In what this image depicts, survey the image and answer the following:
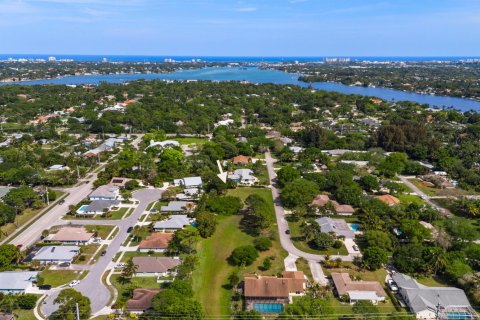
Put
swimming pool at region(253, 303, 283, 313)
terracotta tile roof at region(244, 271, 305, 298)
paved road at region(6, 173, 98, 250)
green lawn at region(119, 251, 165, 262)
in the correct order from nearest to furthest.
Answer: swimming pool at region(253, 303, 283, 313), terracotta tile roof at region(244, 271, 305, 298), green lawn at region(119, 251, 165, 262), paved road at region(6, 173, 98, 250)

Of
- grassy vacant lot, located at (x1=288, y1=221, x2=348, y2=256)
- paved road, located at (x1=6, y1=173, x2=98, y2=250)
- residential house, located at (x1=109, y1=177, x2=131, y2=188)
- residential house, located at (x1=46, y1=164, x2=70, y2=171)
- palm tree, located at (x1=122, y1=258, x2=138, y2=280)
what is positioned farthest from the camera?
residential house, located at (x1=46, y1=164, x2=70, y2=171)

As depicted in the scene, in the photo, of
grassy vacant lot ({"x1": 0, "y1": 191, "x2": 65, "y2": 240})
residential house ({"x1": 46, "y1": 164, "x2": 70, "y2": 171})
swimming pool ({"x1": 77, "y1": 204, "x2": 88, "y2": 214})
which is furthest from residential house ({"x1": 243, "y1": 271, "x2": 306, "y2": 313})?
residential house ({"x1": 46, "y1": 164, "x2": 70, "y2": 171})

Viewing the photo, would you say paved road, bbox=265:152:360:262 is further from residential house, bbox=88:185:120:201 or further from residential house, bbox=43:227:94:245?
residential house, bbox=88:185:120:201

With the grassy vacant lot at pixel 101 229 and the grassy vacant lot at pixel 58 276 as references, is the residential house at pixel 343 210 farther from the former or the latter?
the grassy vacant lot at pixel 58 276

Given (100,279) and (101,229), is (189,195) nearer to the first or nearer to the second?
(101,229)

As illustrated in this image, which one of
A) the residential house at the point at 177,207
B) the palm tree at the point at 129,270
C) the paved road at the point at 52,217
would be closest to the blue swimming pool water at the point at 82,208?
the paved road at the point at 52,217

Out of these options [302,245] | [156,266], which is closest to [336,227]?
[302,245]
